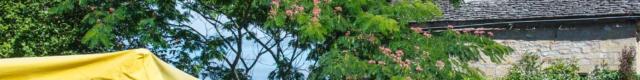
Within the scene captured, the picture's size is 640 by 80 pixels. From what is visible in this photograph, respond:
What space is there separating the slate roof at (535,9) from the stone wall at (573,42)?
1.12ft

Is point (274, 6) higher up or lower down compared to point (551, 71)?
higher up

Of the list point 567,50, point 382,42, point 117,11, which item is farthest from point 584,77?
point 117,11

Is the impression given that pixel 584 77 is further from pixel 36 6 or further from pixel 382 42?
pixel 36 6

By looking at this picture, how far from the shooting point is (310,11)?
1118cm

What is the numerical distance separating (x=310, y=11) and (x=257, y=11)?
1.09 m

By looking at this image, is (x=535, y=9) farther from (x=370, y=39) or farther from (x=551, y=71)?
(x=370, y=39)

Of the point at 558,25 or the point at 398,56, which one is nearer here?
the point at 398,56

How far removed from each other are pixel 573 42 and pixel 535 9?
84cm

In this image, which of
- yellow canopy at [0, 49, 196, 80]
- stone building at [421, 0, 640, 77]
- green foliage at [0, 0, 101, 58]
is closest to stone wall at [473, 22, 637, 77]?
stone building at [421, 0, 640, 77]

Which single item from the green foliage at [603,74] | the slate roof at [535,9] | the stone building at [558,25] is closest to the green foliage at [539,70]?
the green foliage at [603,74]

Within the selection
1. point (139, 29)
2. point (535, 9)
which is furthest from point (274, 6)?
point (535, 9)

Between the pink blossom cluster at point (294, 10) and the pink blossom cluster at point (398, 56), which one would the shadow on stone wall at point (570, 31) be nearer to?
the pink blossom cluster at point (398, 56)

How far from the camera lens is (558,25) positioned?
60.3 ft

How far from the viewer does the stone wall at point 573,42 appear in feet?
59.2
